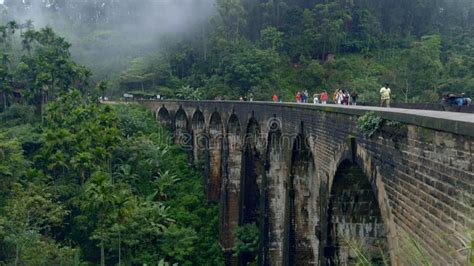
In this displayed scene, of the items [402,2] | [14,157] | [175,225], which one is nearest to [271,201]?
[175,225]

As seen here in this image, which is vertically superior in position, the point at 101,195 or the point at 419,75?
the point at 419,75

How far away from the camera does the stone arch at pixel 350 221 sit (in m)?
11.8

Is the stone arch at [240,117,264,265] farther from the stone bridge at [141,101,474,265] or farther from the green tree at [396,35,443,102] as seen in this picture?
the green tree at [396,35,443,102]

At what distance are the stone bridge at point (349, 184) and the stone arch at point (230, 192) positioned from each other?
6 cm

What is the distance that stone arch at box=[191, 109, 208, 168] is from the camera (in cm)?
3481

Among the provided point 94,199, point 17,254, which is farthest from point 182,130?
point 17,254

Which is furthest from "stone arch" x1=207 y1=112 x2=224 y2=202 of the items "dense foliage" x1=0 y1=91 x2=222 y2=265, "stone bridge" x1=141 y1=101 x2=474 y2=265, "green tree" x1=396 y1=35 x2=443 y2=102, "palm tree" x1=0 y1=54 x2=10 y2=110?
"palm tree" x1=0 y1=54 x2=10 y2=110

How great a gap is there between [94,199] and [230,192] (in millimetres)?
8713

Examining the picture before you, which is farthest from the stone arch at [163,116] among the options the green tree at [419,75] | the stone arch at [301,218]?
the stone arch at [301,218]

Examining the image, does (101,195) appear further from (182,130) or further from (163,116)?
(163,116)

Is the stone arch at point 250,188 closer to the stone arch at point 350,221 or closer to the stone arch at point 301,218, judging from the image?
the stone arch at point 301,218

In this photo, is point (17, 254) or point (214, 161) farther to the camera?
point (214, 161)

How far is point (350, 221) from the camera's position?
12.4 metres

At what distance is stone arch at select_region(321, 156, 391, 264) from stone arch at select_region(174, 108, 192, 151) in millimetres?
27344
